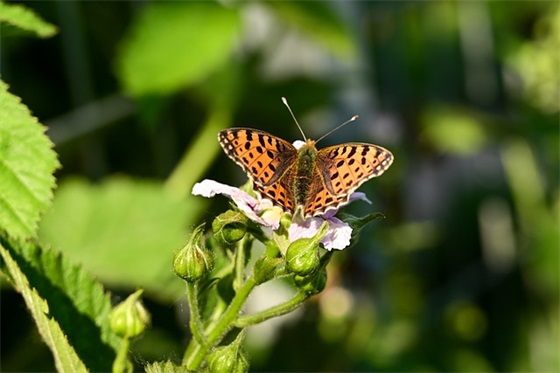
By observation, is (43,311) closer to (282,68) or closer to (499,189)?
(282,68)

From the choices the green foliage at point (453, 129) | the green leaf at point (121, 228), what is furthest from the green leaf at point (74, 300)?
the green foliage at point (453, 129)

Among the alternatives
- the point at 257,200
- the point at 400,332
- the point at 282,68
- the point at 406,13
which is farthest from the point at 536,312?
the point at 257,200

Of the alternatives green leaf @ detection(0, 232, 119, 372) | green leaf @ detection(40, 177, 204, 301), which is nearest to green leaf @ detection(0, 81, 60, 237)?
green leaf @ detection(0, 232, 119, 372)

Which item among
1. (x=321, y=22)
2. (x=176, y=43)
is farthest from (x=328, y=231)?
(x=321, y=22)

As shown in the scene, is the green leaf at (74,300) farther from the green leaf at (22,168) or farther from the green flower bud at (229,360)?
the green flower bud at (229,360)

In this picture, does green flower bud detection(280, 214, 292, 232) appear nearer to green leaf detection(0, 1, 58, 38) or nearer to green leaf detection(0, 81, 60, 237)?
green leaf detection(0, 81, 60, 237)

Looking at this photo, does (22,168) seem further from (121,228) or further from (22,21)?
(121,228)
